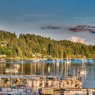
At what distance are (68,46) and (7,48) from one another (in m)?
49.0

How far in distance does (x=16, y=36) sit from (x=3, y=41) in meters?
12.7

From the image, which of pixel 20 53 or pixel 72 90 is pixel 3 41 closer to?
pixel 20 53

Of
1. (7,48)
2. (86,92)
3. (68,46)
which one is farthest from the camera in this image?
(68,46)

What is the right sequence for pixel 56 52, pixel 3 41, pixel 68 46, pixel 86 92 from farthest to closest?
1. pixel 68 46
2. pixel 56 52
3. pixel 3 41
4. pixel 86 92

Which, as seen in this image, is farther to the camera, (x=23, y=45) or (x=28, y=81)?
(x=23, y=45)

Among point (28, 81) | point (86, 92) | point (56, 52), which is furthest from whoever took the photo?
point (56, 52)

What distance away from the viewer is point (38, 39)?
620 feet

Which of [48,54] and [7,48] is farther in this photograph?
[48,54]

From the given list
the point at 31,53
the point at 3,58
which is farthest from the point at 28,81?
the point at 31,53

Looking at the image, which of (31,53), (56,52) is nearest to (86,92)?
(31,53)

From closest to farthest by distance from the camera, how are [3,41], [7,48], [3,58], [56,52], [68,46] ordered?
[3,58] < [7,48] < [3,41] < [56,52] < [68,46]

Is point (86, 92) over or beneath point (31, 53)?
beneath

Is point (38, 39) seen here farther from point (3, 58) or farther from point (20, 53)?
point (3, 58)

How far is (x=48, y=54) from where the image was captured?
7180 inches
